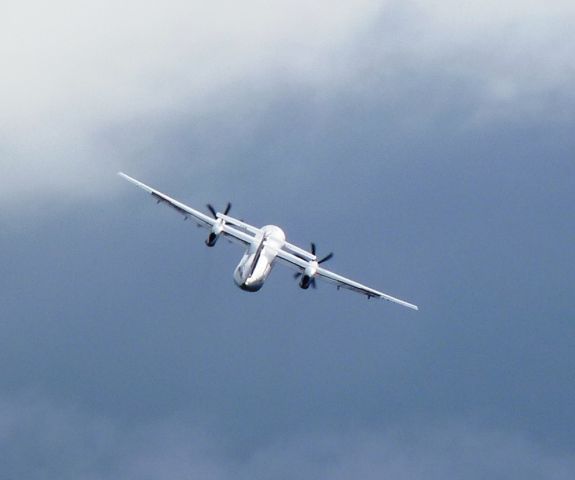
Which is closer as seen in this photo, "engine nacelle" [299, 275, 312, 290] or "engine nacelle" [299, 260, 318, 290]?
"engine nacelle" [299, 260, 318, 290]

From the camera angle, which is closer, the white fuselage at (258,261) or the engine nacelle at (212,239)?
the white fuselage at (258,261)

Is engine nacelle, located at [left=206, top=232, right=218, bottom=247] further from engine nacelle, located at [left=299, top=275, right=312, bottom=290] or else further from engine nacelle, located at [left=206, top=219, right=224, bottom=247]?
engine nacelle, located at [left=299, top=275, right=312, bottom=290]

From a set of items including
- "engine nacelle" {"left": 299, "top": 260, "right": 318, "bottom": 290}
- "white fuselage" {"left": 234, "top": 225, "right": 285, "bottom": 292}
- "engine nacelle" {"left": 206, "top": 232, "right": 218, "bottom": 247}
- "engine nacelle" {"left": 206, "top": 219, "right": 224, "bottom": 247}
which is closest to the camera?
"white fuselage" {"left": 234, "top": 225, "right": 285, "bottom": 292}

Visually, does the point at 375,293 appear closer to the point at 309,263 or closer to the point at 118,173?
the point at 309,263

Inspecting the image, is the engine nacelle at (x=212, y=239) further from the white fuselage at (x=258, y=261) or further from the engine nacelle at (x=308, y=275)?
the engine nacelle at (x=308, y=275)

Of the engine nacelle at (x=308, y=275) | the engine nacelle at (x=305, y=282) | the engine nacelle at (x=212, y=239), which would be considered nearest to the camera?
the engine nacelle at (x=212, y=239)

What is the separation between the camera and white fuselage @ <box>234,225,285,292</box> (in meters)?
153

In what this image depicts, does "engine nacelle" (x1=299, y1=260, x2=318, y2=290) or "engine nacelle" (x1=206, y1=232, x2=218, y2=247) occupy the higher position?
"engine nacelle" (x1=299, y1=260, x2=318, y2=290)

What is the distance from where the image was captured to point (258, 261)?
154 m

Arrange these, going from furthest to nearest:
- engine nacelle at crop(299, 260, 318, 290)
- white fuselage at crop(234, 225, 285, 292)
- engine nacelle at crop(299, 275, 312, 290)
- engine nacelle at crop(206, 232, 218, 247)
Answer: engine nacelle at crop(299, 275, 312, 290), engine nacelle at crop(299, 260, 318, 290), engine nacelle at crop(206, 232, 218, 247), white fuselage at crop(234, 225, 285, 292)

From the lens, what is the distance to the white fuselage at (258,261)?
503ft

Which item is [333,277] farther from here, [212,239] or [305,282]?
[212,239]

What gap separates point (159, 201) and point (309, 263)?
19132mm

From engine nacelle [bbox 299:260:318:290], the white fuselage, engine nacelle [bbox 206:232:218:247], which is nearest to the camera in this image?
the white fuselage
